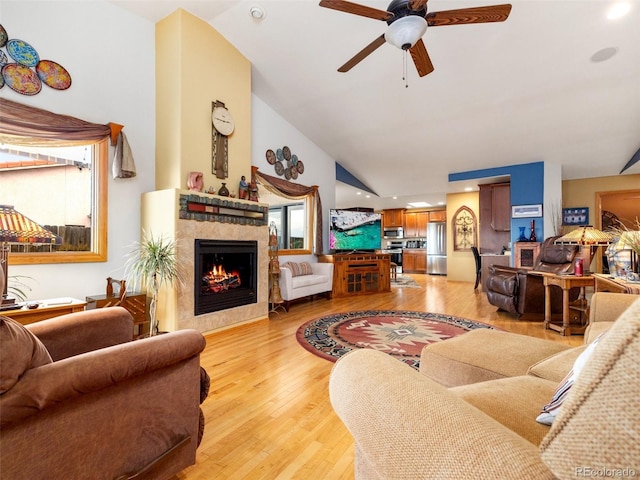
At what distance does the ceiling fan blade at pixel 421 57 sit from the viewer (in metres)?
2.41

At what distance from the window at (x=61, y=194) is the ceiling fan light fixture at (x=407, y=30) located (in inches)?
111

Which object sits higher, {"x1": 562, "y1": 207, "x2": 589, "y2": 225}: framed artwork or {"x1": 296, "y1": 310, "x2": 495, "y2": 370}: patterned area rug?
{"x1": 562, "y1": 207, "x2": 589, "y2": 225}: framed artwork

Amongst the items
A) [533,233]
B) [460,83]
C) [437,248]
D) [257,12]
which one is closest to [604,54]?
[460,83]

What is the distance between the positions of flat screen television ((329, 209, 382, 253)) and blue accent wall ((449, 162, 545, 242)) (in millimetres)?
2697

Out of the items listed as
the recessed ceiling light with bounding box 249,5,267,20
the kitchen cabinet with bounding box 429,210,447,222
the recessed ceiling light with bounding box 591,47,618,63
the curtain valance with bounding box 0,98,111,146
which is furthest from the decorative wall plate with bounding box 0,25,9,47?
the kitchen cabinet with bounding box 429,210,447,222

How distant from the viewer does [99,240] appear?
116 inches

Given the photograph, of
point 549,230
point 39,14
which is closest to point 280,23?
point 39,14

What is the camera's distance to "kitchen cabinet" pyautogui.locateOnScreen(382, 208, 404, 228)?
10805 mm

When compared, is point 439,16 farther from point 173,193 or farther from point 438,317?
point 438,317

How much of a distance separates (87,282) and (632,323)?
361cm

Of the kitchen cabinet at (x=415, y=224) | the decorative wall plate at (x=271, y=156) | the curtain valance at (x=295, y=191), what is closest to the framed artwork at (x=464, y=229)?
the kitchen cabinet at (x=415, y=224)

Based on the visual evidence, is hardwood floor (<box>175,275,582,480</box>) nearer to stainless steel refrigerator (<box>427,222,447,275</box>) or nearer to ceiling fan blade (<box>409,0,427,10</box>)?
ceiling fan blade (<box>409,0,427,10</box>)

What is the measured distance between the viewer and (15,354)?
79 centimetres

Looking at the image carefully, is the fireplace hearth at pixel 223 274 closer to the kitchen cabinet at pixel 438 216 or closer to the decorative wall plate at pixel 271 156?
the decorative wall plate at pixel 271 156
